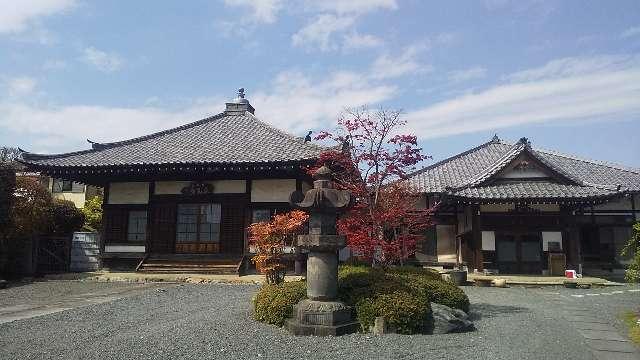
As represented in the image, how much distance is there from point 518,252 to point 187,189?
15663 mm

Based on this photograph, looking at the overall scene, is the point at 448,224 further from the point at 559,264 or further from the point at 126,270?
the point at 126,270

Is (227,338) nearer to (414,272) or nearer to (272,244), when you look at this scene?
(272,244)

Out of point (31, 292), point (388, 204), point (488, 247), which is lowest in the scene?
point (31, 292)

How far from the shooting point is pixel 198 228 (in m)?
19.8

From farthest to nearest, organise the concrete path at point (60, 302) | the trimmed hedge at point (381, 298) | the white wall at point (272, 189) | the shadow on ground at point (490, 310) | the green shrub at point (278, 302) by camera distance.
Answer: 1. the white wall at point (272, 189)
2. the shadow on ground at point (490, 310)
3. the concrete path at point (60, 302)
4. the green shrub at point (278, 302)
5. the trimmed hedge at point (381, 298)

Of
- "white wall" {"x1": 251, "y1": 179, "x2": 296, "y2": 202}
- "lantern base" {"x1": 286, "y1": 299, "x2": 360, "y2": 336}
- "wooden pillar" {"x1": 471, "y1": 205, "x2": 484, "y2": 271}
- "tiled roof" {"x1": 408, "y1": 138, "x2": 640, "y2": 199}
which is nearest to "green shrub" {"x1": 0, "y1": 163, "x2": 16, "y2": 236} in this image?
"white wall" {"x1": 251, "y1": 179, "x2": 296, "y2": 202}

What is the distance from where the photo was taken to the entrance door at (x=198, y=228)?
19609 mm

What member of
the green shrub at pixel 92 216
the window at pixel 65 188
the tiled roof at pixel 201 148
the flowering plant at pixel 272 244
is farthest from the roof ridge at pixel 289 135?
the window at pixel 65 188

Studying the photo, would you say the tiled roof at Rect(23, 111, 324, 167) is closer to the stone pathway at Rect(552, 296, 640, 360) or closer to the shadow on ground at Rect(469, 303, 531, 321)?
the shadow on ground at Rect(469, 303, 531, 321)

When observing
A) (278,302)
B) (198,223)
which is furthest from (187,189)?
(278,302)

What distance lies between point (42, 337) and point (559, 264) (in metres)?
20.1

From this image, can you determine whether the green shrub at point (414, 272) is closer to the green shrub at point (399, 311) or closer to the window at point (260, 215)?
the green shrub at point (399, 311)

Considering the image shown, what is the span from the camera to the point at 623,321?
1037 cm

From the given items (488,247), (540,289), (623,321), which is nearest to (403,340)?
(623,321)
